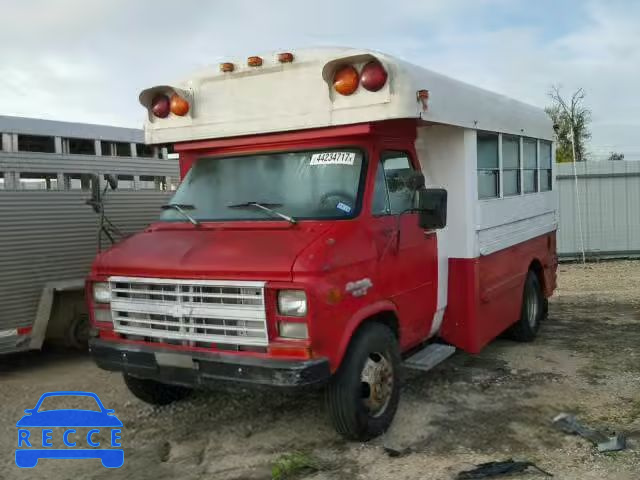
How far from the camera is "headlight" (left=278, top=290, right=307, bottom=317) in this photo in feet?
12.9

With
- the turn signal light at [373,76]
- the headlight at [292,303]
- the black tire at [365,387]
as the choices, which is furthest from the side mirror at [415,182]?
the headlight at [292,303]

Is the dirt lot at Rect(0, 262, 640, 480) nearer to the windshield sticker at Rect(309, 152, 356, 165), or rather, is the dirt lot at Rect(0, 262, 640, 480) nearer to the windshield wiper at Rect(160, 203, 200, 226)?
the windshield wiper at Rect(160, 203, 200, 226)

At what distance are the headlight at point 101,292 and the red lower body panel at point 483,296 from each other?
2873 millimetres

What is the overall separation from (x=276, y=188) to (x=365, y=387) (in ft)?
5.18

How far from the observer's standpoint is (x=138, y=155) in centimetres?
873

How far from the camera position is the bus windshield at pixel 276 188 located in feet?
15.1

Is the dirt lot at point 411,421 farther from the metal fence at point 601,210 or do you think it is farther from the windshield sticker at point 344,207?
the metal fence at point 601,210

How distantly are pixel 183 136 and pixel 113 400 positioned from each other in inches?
96.3

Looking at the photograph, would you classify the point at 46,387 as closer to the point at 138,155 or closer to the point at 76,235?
the point at 76,235

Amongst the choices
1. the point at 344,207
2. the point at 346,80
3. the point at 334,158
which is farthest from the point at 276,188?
the point at 346,80

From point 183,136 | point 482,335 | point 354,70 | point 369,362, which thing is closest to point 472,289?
point 482,335

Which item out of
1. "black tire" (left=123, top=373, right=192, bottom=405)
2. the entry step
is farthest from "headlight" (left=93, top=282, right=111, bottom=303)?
the entry step

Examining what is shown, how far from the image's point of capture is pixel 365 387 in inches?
178

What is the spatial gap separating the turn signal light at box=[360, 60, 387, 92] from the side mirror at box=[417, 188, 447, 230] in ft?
2.84
